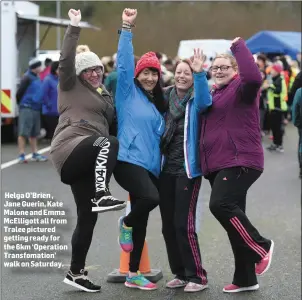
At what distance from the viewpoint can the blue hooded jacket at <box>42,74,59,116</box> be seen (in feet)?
47.6

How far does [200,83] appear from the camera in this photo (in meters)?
5.61

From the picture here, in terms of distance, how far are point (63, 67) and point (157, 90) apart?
831 mm

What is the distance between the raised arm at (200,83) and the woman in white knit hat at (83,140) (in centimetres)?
66

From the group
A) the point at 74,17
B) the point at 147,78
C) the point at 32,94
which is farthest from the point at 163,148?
the point at 32,94

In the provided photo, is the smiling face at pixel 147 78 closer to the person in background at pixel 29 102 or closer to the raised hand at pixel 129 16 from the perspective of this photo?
the raised hand at pixel 129 16

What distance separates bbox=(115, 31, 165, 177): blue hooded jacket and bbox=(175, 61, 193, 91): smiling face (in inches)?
10.9

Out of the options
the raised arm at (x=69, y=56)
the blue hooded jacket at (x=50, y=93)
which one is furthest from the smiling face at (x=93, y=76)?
the blue hooded jacket at (x=50, y=93)

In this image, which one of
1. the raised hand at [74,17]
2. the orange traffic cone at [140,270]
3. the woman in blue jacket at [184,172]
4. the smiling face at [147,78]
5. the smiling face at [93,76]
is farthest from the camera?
the orange traffic cone at [140,270]

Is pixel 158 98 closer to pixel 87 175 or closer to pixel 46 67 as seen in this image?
pixel 87 175

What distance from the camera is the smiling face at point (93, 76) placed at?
18.9 feet

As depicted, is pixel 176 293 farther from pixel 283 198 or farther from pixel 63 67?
pixel 283 198

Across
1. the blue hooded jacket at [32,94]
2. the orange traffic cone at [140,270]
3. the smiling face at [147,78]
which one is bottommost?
the orange traffic cone at [140,270]

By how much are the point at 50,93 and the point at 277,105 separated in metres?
4.84

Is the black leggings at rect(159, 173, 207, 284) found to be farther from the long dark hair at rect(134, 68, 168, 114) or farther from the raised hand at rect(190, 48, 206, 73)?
the raised hand at rect(190, 48, 206, 73)
